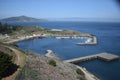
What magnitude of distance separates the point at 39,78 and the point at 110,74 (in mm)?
18447

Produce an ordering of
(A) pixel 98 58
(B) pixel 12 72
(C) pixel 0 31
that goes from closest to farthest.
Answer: (B) pixel 12 72 < (A) pixel 98 58 < (C) pixel 0 31

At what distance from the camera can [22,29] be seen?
341 ft

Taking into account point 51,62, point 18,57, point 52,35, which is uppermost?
point 18,57

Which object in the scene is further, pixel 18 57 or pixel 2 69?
pixel 18 57

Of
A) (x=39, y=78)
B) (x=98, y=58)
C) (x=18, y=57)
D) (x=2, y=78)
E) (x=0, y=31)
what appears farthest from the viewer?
(x=0, y=31)

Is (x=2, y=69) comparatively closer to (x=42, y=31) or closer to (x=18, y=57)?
(x=18, y=57)

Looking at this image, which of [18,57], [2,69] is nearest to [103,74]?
[18,57]

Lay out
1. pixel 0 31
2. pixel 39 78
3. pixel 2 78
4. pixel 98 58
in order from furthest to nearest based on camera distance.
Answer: pixel 0 31, pixel 98 58, pixel 39 78, pixel 2 78

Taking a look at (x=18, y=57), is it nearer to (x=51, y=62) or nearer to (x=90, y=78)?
(x=51, y=62)

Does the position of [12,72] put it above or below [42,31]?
above

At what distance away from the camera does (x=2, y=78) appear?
15.3m

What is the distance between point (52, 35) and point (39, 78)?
8036 cm

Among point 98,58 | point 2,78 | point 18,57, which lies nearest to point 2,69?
point 2,78

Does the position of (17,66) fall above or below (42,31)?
above
